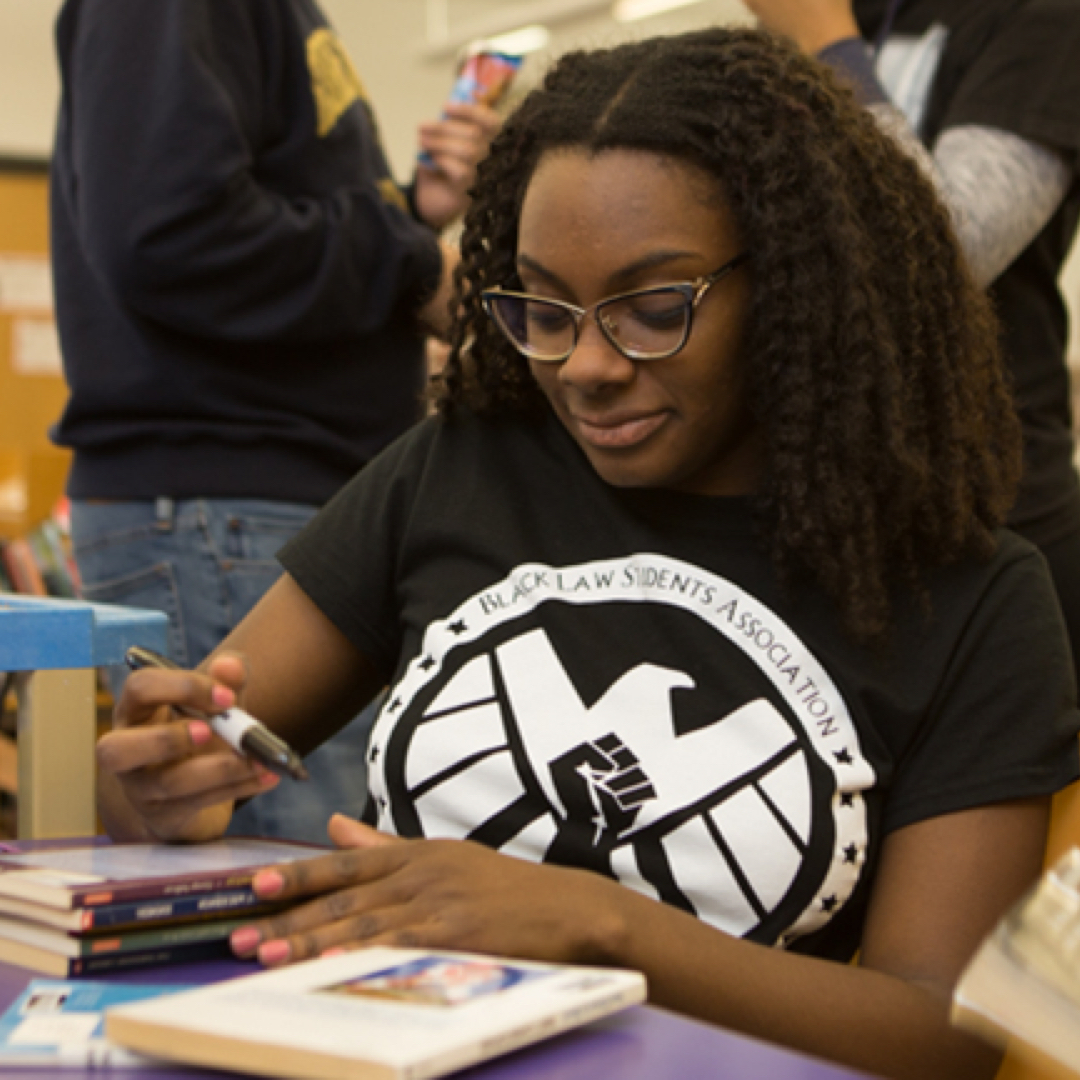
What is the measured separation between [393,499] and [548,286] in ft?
0.87

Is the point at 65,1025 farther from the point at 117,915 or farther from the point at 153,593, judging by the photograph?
the point at 153,593

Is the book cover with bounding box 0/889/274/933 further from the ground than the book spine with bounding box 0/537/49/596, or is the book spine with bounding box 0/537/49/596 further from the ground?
the book cover with bounding box 0/889/274/933

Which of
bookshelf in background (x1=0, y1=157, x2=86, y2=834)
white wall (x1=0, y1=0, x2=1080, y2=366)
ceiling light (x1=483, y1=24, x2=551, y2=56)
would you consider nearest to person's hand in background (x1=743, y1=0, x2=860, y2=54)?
white wall (x1=0, y1=0, x2=1080, y2=366)

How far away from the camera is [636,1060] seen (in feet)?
2.00

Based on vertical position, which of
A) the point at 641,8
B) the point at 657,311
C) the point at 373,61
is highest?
the point at 657,311

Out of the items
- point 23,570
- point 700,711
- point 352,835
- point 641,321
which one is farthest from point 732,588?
point 23,570

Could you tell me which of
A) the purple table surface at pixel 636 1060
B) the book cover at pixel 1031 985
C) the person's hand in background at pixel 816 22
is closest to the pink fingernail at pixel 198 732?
the purple table surface at pixel 636 1060

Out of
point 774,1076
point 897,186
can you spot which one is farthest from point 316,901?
point 897,186

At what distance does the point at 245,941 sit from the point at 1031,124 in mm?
1128

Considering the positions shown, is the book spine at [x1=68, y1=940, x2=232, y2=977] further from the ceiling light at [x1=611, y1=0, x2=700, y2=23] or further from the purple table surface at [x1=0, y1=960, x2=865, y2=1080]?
the ceiling light at [x1=611, y1=0, x2=700, y2=23]

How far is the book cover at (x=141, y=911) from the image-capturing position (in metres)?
0.75

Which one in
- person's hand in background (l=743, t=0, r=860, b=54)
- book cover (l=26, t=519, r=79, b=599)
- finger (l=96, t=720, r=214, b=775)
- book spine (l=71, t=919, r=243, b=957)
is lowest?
book cover (l=26, t=519, r=79, b=599)

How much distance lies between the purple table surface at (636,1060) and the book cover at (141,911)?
14 cm

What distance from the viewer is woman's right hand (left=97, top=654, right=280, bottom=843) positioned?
973 millimetres
